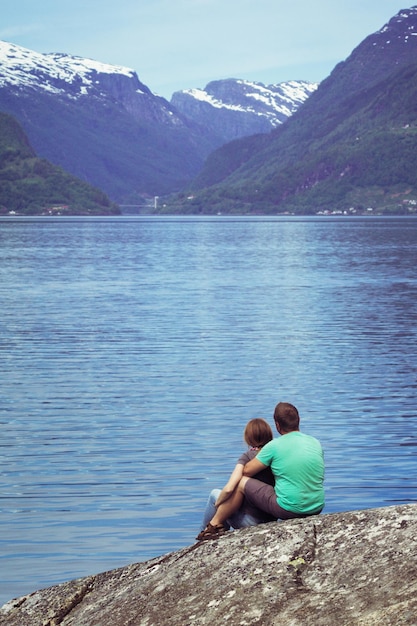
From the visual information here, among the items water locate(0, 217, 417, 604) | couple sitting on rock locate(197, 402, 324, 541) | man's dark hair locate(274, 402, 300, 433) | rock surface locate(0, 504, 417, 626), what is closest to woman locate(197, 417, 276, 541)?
couple sitting on rock locate(197, 402, 324, 541)

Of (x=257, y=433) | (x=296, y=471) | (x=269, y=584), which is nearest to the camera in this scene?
(x=269, y=584)

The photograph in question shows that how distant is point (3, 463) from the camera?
21.1 m

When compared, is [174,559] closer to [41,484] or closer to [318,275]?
[41,484]

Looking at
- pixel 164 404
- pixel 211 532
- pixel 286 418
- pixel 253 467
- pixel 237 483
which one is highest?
pixel 286 418

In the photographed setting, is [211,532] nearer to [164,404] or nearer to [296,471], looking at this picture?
[296,471]

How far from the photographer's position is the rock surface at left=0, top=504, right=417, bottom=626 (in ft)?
26.2

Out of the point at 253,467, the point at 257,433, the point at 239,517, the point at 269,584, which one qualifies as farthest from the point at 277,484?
the point at 269,584

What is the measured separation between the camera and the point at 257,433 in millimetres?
12078

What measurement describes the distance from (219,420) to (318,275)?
66.5 meters

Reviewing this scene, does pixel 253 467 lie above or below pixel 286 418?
below

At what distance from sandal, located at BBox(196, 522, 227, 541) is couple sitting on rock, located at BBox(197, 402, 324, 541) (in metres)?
0.02

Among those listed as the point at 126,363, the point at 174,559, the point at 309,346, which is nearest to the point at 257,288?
the point at 309,346

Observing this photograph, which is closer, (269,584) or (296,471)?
(269,584)

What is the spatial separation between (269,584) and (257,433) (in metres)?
3.63
